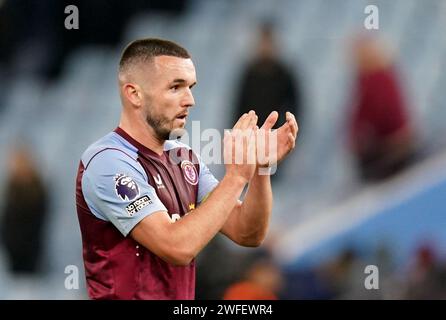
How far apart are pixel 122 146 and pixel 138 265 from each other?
0.52 metres

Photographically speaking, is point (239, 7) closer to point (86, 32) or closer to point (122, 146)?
point (86, 32)

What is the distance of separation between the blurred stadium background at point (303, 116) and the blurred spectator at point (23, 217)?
2.1 inches

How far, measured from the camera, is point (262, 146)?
368cm

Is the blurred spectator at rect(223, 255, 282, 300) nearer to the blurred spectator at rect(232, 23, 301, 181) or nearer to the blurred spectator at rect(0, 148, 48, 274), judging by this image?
the blurred spectator at rect(232, 23, 301, 181)

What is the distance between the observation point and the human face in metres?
3.82

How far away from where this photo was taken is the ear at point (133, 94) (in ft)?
12.7

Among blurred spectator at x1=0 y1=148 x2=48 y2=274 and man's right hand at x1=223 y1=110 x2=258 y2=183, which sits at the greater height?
blurred spectator at x1=0 y1=148 x2=48 y2=274

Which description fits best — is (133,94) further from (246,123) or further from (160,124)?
(246,123)

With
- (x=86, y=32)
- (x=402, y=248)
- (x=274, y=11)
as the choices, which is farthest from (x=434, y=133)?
(x=86, y=32)

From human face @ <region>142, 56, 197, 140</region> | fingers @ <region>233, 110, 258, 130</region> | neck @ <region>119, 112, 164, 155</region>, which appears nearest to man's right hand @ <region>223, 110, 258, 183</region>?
fingers @ <region>233, 110, 258, 130</region>

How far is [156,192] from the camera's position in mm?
3783

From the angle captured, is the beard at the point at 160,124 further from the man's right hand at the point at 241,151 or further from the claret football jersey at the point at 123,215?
the man's right hand at the point at 241,151

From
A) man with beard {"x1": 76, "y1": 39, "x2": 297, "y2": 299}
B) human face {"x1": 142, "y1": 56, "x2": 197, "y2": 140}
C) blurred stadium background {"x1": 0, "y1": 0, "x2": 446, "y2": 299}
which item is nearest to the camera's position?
man with beard {"x1": 76, "y1": 39, "x2": 297, "y2": 299}

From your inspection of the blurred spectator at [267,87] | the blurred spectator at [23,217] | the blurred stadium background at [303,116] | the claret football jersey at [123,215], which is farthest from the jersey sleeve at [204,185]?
the blurred spectator at [23,217]
